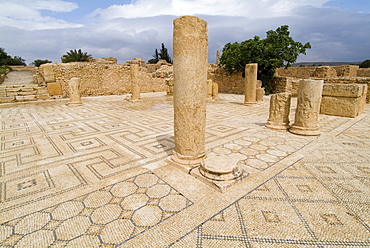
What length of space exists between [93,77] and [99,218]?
11.2m

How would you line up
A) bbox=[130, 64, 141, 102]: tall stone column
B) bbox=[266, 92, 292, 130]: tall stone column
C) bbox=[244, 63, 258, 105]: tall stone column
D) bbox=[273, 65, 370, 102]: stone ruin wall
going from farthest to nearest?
bbox=[273, 65, 370, 102]: stone ruin wall, bbox=[130, 64, 141, 102]: tall stone column, bbox=[244, 63, 258, 105]: tall stone column, bbox=[266, 92, 292, 130]: tall stone column

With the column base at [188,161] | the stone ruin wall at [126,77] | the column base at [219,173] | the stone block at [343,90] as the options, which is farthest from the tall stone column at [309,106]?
the stone ruin wall at [126,77]

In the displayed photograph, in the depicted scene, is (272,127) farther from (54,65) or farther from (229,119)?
(54,65)

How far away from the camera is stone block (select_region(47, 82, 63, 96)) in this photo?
9.86 m

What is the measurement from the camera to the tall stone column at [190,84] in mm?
2348

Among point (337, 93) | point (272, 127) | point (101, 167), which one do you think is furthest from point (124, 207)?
point (337, 93)

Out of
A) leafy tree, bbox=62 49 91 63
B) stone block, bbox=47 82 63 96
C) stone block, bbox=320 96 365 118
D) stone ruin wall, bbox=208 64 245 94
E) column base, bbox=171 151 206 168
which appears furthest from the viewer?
leafy tree, bbox=62 49 91 63

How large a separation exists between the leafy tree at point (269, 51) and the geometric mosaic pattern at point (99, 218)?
1145 centimetres

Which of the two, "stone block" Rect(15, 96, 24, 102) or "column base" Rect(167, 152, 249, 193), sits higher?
"stone block" Rect(15, 96, 24, 102)

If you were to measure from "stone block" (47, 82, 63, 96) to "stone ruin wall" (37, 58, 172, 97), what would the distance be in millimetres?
43

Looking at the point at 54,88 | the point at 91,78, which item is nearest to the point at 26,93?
the point at 54,88

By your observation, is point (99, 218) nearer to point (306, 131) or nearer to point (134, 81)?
point (306, 131)

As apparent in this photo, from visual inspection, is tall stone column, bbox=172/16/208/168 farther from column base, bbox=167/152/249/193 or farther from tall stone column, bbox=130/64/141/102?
tall stone column, bbox=130/64/141/102

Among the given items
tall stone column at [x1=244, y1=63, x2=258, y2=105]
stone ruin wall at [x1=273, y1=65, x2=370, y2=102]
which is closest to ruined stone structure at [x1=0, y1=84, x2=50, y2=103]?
tall stone column at [x1=244, y1=63, x2=258, y2=105]
